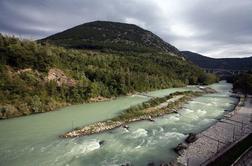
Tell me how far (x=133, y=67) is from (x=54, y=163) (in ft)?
203

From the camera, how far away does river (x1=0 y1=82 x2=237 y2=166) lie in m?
20.1

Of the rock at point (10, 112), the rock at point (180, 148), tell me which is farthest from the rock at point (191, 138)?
the rock at point (10, 112)

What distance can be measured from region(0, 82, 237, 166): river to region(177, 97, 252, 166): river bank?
1415mm

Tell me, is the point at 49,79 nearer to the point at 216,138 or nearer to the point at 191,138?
the point at 191,138

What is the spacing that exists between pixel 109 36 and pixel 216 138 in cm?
14132

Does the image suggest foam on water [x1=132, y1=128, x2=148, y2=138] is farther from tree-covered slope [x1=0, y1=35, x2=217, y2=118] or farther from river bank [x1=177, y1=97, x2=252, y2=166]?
tree-covered slope [x1=0, y1=35, x2=217, y2=118]

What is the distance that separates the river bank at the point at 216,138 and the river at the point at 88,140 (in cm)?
142

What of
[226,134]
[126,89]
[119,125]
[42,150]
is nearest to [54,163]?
[42,150]

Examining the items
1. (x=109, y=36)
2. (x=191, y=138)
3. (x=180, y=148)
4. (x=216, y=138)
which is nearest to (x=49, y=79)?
(x=191, y=138)

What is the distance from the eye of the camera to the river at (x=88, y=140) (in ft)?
65.8

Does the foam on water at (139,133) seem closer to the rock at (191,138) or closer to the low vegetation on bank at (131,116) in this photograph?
the low vegetation on bank at (131,116)

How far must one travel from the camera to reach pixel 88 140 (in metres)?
24.6

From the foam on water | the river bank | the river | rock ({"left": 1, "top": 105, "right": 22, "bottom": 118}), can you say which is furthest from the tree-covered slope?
the river bank

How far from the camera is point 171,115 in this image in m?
36.9
